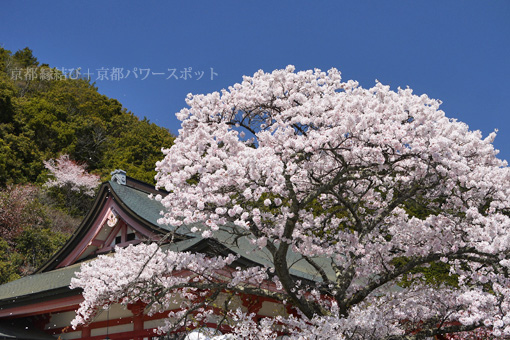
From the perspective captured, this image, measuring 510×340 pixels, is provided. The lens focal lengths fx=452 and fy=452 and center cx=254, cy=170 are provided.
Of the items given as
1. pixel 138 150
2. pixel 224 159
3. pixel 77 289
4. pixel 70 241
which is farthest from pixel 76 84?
pixel 224 159

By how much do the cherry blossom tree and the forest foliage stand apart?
14.2 meters

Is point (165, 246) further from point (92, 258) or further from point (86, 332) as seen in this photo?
Result: point (92, 258)

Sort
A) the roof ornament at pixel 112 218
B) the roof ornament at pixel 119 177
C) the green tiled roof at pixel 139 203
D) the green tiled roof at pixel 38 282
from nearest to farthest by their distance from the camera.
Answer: the green tiled roof at pixel 38 282 < the green tiled roof at pixel 139 203 < the roof ornament at pixel 112 218 < the roof ornament at pixel 119 177

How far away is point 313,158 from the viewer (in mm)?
6188

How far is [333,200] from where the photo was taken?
815 centimetres

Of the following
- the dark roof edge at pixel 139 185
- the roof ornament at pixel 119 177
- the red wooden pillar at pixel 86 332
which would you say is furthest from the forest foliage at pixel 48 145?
the red wooden pillar at pixel 86 332

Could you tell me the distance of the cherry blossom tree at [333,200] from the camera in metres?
5.78

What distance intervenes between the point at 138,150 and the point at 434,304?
27.1 meters

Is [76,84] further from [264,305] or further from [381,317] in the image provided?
[381,317]

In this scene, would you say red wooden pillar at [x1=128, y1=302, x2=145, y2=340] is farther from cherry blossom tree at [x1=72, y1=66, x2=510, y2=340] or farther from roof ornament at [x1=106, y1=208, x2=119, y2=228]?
roof ornament at [x1=106, y1=208, x2=119, y2=228]

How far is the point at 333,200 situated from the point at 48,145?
1128 inches

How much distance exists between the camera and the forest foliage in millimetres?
21031

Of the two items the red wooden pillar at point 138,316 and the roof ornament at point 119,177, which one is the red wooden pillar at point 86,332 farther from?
the roof ornament at point 119,177

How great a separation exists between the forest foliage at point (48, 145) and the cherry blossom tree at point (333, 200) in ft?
46.6
